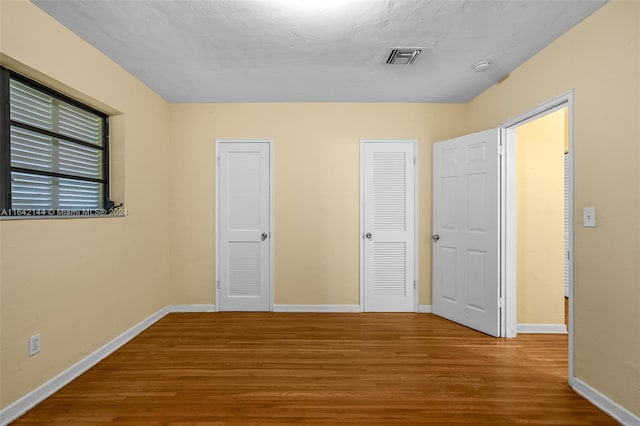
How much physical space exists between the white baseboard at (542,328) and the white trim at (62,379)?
12.5 feet

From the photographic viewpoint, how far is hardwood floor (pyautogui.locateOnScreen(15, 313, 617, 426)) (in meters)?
1.76

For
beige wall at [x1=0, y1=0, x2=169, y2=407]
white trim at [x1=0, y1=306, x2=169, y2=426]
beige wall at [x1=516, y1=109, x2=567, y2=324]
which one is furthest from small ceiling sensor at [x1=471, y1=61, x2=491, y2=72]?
white trim at [x1=0, y1=306, x2=169, y2=426]

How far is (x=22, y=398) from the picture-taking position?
5.80 feet

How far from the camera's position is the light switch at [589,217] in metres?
1.90

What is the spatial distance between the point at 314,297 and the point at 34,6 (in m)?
3.36

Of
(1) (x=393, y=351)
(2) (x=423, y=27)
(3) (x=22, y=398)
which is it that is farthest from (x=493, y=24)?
(3) (x=22, y=398)

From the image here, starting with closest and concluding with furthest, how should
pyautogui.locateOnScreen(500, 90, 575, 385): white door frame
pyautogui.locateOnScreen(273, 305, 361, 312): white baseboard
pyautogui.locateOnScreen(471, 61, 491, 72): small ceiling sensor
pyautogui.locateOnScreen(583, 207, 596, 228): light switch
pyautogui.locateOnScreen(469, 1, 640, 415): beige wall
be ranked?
pyautogui.locateOnScreen(469, 1, 640, 415): beige wall, pyautogui.locateOnScreen(583, 207, 596, 228): light switch, pyautogui.locateOnScreen(471, 61, 491, 72): small ceiling sensor, pyautogui.locateOnScreen(500, 90, 575, 385): white door frame, pyautogui.locateOnScreen(273, 305, 361, 312): white baseboard

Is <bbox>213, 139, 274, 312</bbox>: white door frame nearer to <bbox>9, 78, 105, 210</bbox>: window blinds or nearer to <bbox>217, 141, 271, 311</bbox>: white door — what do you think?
<bbox>217, 141, 271, 311</bbox>: white door

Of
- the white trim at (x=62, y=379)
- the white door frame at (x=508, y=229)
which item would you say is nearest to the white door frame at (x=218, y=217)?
the white trim at (x=62, y=379)

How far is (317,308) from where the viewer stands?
354 cm

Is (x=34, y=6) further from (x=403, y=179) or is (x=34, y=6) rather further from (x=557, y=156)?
(x=557, y=156)

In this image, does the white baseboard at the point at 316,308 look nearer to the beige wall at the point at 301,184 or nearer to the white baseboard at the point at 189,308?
the beige wall at the point at 301,184

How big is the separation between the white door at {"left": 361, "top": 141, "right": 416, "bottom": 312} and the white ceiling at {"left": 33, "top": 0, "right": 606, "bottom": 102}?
80 centimetres

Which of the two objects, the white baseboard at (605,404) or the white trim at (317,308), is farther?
the white trim at (317,308)
